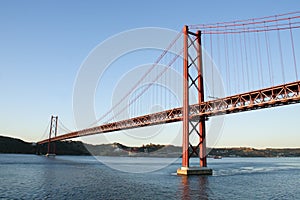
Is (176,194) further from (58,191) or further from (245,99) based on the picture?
(245,99)

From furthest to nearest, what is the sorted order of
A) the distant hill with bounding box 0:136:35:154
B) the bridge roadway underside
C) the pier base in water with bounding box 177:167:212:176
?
the distant hill with bounding box 0:136:35:154 < the pier base in water with bounding box 177:167:212:176 < the bridge roadway underside

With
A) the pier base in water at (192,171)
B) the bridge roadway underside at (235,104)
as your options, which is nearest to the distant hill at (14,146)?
the bridge roadway underside at (235,104)

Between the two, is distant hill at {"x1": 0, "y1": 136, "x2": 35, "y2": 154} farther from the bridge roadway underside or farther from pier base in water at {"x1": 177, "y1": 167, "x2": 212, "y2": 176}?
pier base in water at {"x1": 177, "y1": 167, "x2": 212, "y2": 176}

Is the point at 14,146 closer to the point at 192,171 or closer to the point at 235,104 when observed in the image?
the point at 192,171

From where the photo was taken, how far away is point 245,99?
31328 millimetres

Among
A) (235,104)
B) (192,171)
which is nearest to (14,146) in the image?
(192,171)

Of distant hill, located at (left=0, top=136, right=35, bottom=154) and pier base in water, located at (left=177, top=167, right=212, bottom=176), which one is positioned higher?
distant hill, located at (left=0, top=136, right=35, bottom=154)

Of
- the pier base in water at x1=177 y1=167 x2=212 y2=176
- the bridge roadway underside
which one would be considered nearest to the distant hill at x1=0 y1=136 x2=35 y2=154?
the bridge roadway underside

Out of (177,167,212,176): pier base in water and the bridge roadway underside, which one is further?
(177,167,212,176): pier base in water

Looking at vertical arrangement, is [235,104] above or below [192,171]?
above

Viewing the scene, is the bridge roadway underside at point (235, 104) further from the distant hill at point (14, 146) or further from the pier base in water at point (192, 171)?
the distant hill at point (14, 146)

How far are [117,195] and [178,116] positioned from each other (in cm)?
1902

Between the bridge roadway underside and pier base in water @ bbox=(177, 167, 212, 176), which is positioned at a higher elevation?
the bridge roadway underside

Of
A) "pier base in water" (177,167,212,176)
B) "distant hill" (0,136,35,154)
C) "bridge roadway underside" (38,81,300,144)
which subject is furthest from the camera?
"distant hill" (0,136,35,154)
